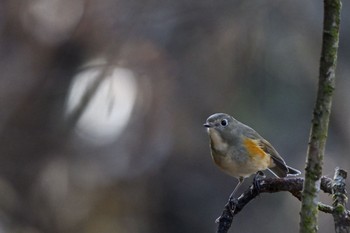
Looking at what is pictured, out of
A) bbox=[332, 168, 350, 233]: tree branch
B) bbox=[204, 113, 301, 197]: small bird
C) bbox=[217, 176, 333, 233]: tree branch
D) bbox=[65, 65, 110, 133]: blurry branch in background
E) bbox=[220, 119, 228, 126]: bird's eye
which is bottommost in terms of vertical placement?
bbox=[332, 168, 350, 233]: tree branch

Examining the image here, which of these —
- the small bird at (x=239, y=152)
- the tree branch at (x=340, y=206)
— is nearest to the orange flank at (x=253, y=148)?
the small bird at (x=239, y=152)

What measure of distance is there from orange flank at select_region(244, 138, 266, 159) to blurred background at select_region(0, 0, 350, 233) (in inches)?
141

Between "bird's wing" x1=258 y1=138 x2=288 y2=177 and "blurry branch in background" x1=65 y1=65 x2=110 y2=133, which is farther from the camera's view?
"blurry branch in background" x1=65 y1=65 x2=110 y2=133

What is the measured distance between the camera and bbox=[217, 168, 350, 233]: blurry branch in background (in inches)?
53.4

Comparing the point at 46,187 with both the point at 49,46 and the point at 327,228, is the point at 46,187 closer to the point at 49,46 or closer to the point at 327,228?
the point at 49,46

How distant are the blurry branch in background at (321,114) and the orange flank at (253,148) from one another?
141 cm

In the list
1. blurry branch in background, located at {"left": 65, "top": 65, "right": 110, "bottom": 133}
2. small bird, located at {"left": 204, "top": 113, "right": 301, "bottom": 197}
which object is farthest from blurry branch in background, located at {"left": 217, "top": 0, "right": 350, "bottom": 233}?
blurry branch in background, located at {"left": 65, "top": 65, "right": 110, "bottom": 133}

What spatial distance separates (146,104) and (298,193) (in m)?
4.99

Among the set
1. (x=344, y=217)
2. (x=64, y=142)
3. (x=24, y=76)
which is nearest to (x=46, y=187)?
(x=64, y=142)

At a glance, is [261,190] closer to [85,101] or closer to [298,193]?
[298,193]

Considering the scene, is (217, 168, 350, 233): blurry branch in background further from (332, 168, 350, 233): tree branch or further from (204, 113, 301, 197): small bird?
(204, 113, 301, 197): small bird

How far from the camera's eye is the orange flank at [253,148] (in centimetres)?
266

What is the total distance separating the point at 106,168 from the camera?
261 inches

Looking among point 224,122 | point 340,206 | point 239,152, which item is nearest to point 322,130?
point 340,206
